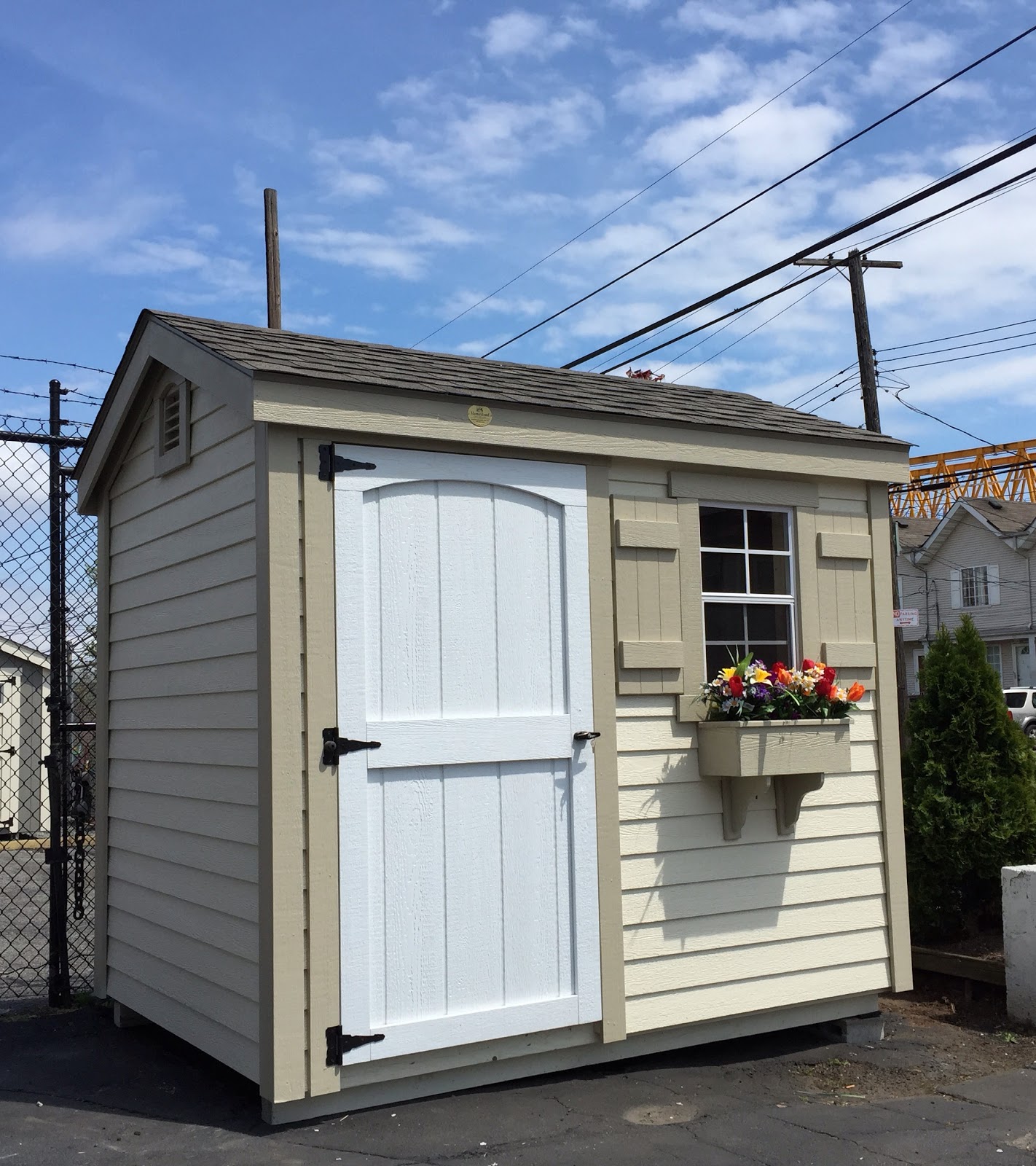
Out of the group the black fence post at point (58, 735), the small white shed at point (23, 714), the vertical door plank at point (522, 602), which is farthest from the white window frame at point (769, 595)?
the small white shed at point (23, 714)

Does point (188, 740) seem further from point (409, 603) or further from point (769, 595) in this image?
point (769, 595)

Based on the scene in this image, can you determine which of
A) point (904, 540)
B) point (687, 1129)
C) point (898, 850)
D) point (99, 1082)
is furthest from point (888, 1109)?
point (904, 540)

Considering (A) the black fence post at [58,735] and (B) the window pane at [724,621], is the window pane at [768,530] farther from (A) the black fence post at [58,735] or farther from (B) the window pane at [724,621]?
(A) the black fence post at [58,735]

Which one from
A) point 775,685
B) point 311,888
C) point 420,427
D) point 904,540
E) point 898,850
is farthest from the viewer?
point 904,540

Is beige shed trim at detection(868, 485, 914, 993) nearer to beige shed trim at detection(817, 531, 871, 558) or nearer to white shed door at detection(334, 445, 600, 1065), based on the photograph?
beige shed trim at detection(817, 531, 871, 558)

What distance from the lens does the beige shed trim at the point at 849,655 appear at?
541cm

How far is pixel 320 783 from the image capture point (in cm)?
409

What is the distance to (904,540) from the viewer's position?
42438mm

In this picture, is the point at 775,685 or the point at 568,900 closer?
the point at 568,900

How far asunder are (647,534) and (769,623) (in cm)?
84

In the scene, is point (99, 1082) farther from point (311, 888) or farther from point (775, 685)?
point (775, 685)

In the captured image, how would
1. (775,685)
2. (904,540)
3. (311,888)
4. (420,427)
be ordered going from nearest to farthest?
(311,888) → (420,427) → (775,685) → (904,540)

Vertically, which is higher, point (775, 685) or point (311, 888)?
point (775, 685)

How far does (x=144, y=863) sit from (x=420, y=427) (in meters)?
2.42
